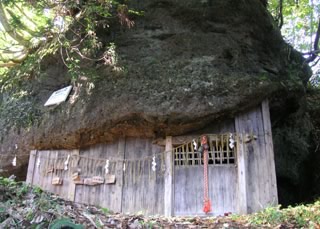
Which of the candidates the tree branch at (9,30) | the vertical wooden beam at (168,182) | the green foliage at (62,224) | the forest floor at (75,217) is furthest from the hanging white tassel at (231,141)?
the tree branch at (9,30)

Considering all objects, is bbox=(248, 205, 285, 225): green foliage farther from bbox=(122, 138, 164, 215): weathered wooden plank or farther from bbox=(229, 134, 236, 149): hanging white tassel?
bbox=(122, 138, 164, 215): weathered wooden plank

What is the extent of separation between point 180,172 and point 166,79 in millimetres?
2320

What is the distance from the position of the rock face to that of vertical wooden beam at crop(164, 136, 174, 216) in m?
0.40

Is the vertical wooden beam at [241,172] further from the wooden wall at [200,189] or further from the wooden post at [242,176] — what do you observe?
the wooden wall at [200,189]

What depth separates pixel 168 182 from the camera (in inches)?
321

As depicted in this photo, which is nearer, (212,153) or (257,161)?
(257,161)

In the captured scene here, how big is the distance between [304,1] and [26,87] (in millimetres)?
10608

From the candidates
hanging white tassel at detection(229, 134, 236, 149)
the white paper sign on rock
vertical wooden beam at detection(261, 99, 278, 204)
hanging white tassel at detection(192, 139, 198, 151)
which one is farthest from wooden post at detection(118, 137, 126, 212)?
vertical wooden beam at detection(261, 99, 278, 204)

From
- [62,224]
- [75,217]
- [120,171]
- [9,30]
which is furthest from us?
[9,30]

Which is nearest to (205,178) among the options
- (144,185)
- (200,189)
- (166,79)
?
(200,189)

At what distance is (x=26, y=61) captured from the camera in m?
11.3

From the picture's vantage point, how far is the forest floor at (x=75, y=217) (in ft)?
13.5

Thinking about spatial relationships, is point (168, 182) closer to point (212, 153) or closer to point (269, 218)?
point (212, 153)

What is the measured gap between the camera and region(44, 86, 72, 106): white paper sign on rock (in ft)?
30.8
